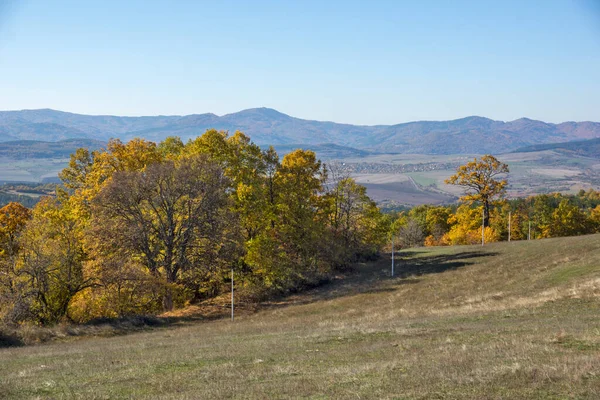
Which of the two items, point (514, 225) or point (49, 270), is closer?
point (49, 270)

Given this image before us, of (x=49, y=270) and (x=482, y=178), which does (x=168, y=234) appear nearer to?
(x=49, y=270)

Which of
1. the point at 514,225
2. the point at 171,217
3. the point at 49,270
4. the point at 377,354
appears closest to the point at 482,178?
the point at 514,225

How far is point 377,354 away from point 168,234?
28960mm

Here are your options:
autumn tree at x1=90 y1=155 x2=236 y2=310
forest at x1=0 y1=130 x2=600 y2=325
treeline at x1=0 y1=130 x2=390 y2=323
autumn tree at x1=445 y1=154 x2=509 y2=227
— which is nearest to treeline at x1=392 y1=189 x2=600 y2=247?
autumn tree at x1=445 y1=154 x2=509 y2=227

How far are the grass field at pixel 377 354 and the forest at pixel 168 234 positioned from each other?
22.4ft

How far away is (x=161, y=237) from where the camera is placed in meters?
43.9

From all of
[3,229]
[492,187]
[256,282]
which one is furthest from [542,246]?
[3,229]

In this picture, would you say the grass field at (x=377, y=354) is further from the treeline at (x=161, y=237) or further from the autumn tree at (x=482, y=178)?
the autumn tree at (x=482, y=178)

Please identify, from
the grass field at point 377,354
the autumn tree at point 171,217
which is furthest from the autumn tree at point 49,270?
the grass field at point 377,354

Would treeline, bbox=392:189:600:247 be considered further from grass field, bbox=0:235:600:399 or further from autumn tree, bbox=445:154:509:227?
grass field, bbox=0:235:600:399

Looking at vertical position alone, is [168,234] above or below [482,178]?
below

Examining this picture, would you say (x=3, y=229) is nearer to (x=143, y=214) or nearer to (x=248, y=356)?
(x=143, y=214)

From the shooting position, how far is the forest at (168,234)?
41.0m

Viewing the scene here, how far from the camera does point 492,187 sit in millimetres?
77312
